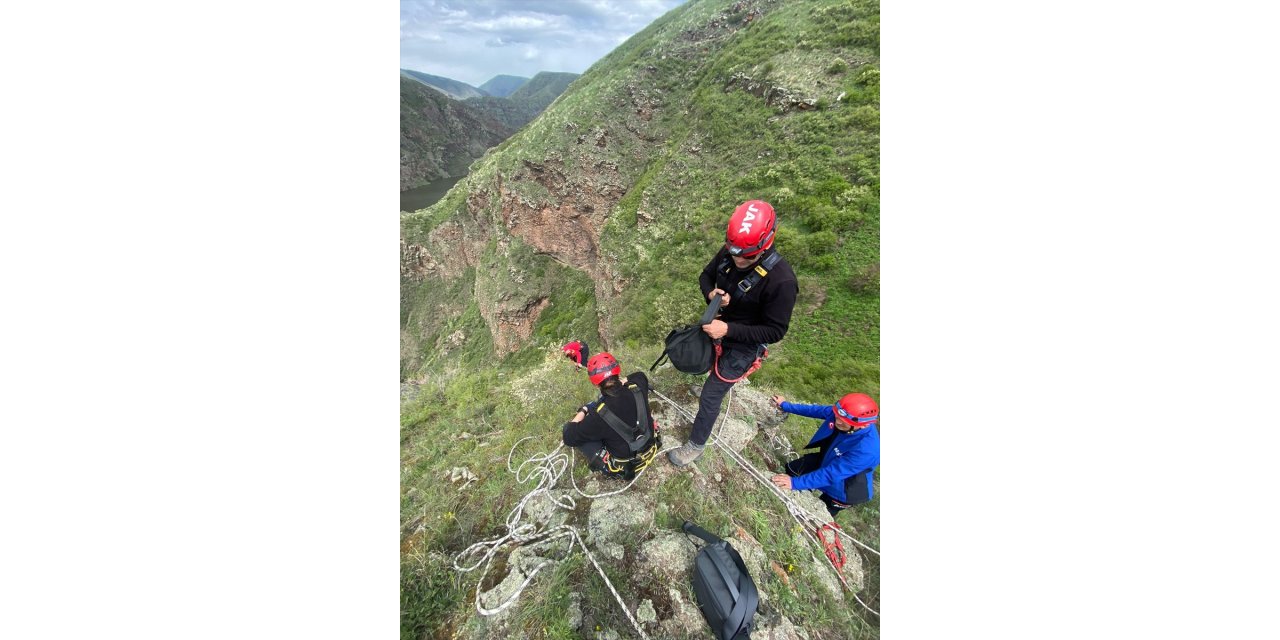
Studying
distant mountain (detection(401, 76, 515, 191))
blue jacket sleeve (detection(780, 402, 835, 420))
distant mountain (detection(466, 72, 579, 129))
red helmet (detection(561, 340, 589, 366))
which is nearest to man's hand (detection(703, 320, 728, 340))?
red helmet (detection(561, 340, 589, 366))

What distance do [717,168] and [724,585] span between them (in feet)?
67.7

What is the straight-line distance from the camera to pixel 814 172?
49.2ft

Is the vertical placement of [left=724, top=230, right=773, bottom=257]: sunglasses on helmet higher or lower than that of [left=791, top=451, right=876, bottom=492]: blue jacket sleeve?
higher

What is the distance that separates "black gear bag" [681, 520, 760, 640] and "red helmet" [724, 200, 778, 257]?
2623 millimetres

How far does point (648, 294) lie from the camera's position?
17016 mm

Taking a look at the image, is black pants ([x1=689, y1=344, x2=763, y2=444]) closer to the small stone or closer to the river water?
the small stone

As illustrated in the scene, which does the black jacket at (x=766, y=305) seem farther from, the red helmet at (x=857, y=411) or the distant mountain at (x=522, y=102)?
the distant mountain at (x=522, y=102)

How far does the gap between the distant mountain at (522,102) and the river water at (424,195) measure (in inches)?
2124

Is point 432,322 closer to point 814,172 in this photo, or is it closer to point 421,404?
point 421,404

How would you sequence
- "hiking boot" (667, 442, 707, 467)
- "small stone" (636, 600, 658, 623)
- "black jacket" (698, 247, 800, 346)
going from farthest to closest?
"hiking boot" (667, 442, 707, 467)
"black jacket" (698, 247, 800, 346)
"small stone" (636, 600, 658, 623)

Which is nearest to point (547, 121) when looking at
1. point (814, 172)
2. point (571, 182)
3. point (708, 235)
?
point (571, 182)

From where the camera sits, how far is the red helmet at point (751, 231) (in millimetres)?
3080

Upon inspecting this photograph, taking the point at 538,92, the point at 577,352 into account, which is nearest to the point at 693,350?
the point at 577,352

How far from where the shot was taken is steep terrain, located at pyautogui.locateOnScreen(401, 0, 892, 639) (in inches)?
136
